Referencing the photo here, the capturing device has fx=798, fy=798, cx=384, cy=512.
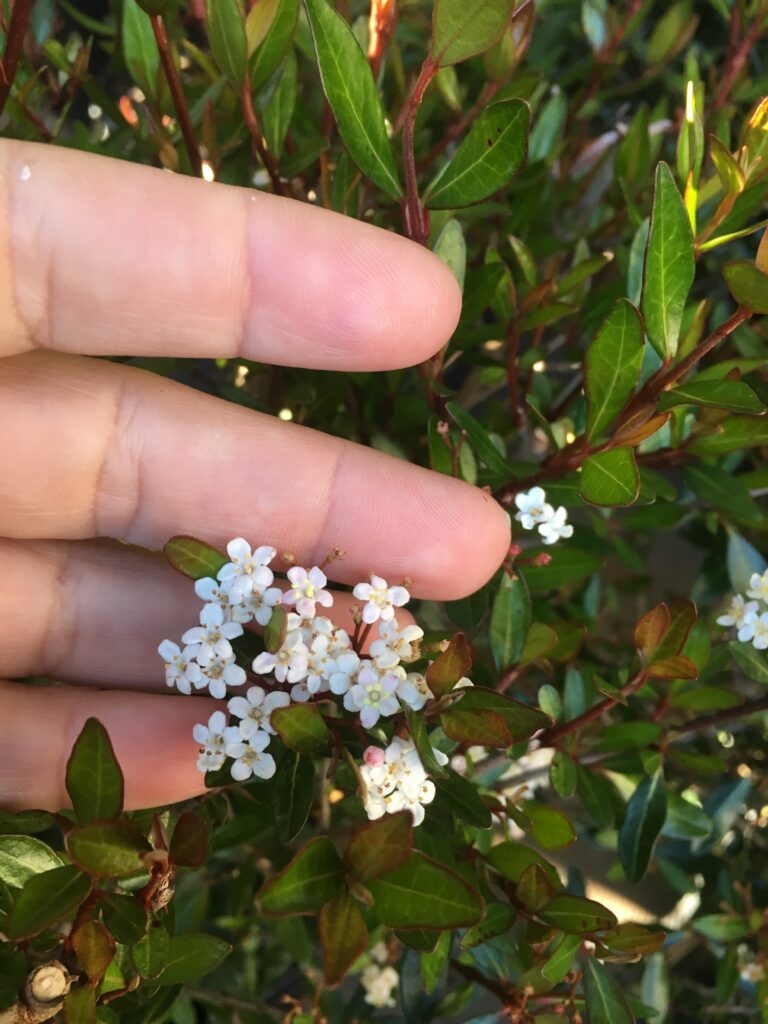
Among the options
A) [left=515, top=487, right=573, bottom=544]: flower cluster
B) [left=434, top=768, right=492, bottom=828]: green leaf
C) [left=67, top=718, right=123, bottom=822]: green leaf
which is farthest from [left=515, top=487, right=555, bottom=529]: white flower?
[left=67, top=718, right=123, bottom=822]: green leaf

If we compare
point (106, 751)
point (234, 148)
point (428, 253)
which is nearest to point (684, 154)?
point (428, 253)

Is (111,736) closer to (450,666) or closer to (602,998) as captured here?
(450,666)

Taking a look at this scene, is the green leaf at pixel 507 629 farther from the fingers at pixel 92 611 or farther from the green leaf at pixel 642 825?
the fingers at pixel 92 611

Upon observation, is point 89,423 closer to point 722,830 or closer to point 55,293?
point 55,293

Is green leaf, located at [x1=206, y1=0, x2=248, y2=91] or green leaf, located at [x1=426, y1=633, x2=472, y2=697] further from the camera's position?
green leaf, located at [x1=206, y1=0, x2=248, y2=91]

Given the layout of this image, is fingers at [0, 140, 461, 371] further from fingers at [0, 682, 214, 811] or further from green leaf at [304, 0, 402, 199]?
fingers at [0, 682, 214, 811]
